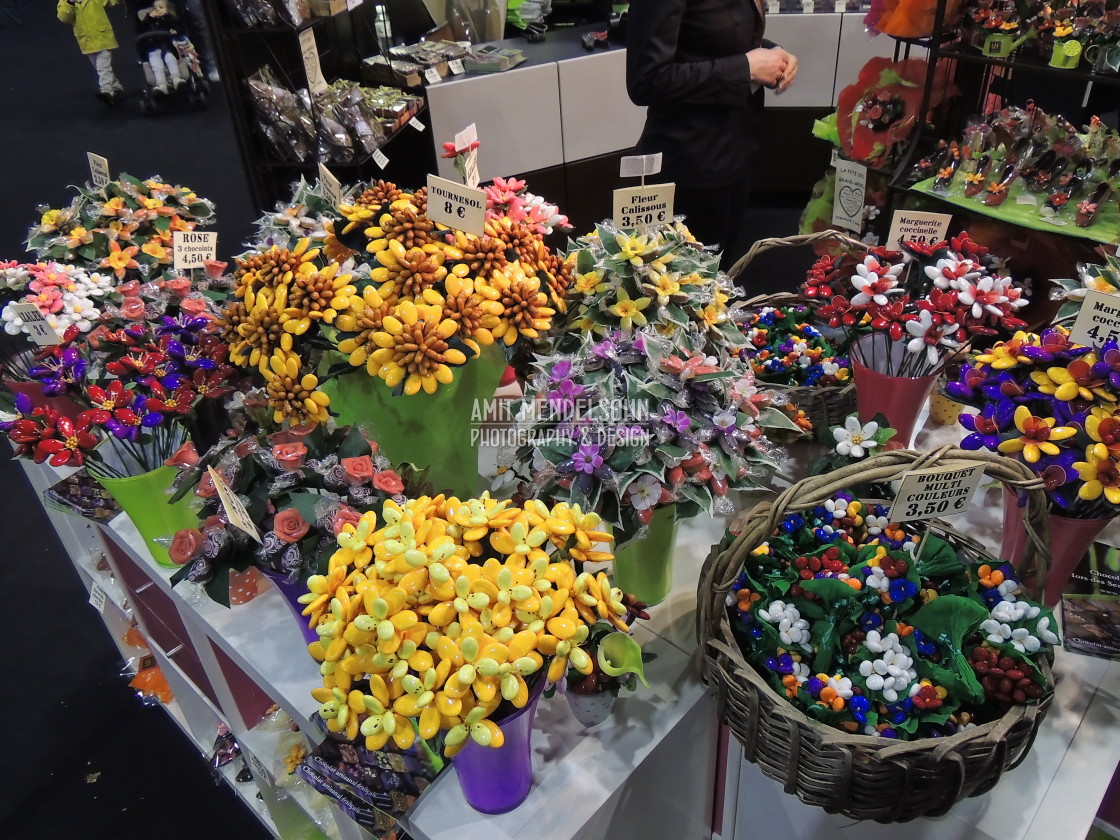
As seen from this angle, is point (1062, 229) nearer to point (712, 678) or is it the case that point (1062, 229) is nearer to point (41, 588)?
point (712, 678)

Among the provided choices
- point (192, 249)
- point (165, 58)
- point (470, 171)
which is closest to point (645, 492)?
point (470, 171)

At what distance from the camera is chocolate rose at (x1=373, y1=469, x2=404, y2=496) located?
993 millimetres

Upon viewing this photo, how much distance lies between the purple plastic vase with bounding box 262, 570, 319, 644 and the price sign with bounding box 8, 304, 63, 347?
24.5 inches

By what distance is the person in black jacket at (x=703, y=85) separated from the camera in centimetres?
185

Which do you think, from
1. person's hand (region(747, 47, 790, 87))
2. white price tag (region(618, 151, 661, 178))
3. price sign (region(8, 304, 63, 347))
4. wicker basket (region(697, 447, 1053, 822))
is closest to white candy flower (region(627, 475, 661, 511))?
wicker basket (region(697, 447, 1053, 822))

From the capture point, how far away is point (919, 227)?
139cm

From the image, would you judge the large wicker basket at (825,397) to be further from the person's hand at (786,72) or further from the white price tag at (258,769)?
the white price tag at (258,769)

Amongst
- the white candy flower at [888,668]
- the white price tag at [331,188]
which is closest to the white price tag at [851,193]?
the white price tag at [331,188]

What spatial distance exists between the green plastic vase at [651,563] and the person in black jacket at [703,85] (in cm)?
121

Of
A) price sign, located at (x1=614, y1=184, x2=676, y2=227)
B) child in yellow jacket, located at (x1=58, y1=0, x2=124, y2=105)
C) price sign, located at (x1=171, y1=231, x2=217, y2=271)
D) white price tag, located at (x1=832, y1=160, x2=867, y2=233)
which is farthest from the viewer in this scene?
child in yellow jacket, located at (x1=58, y1=0, x2=124, y2=105)

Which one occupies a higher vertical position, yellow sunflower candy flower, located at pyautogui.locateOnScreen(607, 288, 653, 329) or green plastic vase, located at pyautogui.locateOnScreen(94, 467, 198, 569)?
yellow sunflower candy flower, located at pyautogui.locateOnScreen(607, 288, 653, 329)

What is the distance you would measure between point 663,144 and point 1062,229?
1004 millimetres

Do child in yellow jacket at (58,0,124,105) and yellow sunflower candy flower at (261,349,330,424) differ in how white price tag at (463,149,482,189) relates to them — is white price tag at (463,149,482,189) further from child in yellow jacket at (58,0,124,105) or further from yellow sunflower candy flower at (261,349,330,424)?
child in yellow jacket at (58,0,124,105)

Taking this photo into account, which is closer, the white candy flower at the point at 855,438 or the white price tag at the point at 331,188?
the white candy flower at the point at 855,438
